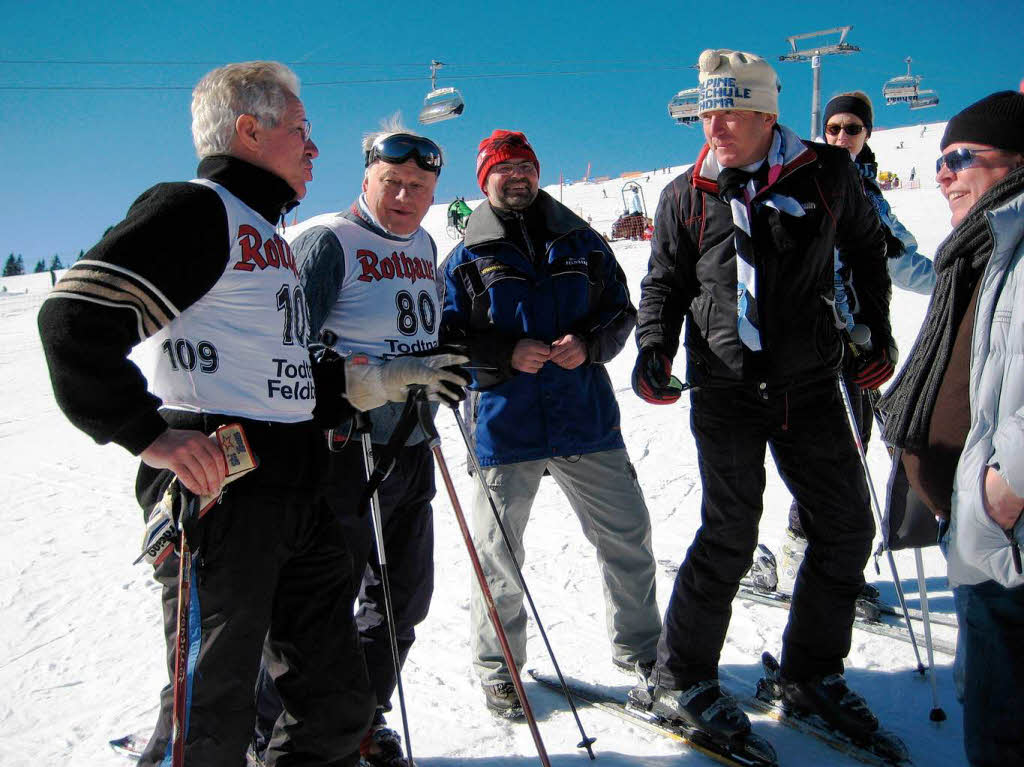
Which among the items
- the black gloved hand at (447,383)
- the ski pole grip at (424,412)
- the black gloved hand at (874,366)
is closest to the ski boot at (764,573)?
the black gloved hand at (874,366)

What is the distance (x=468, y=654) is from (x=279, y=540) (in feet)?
5.94

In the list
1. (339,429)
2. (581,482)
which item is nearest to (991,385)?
(581,482)

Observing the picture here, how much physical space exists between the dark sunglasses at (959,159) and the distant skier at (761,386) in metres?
0.59

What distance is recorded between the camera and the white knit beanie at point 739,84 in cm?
260

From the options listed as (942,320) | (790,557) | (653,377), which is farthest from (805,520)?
(790,557)

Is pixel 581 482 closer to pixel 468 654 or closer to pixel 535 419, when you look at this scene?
pixel 535 419

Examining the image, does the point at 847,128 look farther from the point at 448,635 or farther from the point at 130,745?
the point at 130,745

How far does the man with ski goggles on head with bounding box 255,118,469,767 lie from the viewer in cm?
265

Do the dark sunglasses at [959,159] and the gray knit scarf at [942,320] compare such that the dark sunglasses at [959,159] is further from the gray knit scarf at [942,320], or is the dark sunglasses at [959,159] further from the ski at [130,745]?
the ski at [130,745]

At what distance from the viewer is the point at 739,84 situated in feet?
8.54

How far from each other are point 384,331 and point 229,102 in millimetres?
1024

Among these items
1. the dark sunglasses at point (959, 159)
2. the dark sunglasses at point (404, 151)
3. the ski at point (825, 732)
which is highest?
the dark sunglasses at point (404, 151)

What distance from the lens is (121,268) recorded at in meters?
1.64

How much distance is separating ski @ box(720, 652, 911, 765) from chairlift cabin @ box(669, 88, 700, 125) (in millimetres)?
34916
